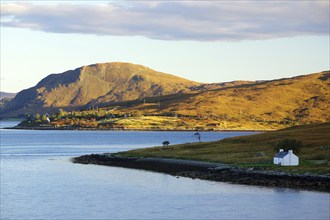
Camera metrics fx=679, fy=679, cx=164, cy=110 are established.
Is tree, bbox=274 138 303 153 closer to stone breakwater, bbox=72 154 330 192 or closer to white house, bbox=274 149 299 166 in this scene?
white house, bbox=274 149 299 166

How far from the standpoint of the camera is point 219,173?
104 metres

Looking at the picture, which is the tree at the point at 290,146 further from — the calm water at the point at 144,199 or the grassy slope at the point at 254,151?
the calm water at the point at 144,199

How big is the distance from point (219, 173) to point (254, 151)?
30152 millimetres

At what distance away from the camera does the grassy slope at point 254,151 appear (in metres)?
105

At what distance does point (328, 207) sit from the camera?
70.9m

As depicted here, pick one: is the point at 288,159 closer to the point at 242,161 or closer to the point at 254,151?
the point at 242,161

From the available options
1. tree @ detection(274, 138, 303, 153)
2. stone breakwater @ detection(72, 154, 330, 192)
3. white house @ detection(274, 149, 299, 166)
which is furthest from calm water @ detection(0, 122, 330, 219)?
tree @ detection(274, 138, 303, 153)

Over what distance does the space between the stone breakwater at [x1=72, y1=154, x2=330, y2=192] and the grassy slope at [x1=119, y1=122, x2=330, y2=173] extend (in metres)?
3.27

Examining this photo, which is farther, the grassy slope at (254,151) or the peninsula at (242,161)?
the grassy slope at (254,151)

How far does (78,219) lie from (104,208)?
7.92 m

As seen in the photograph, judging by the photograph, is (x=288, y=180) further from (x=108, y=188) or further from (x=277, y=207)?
(x=108, y=188)

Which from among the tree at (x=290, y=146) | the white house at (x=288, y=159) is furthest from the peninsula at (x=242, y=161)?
the tree at (x=290, y=146)

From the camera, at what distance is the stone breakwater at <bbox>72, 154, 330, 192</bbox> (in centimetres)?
8819

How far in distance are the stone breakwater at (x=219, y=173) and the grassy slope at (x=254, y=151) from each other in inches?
129
